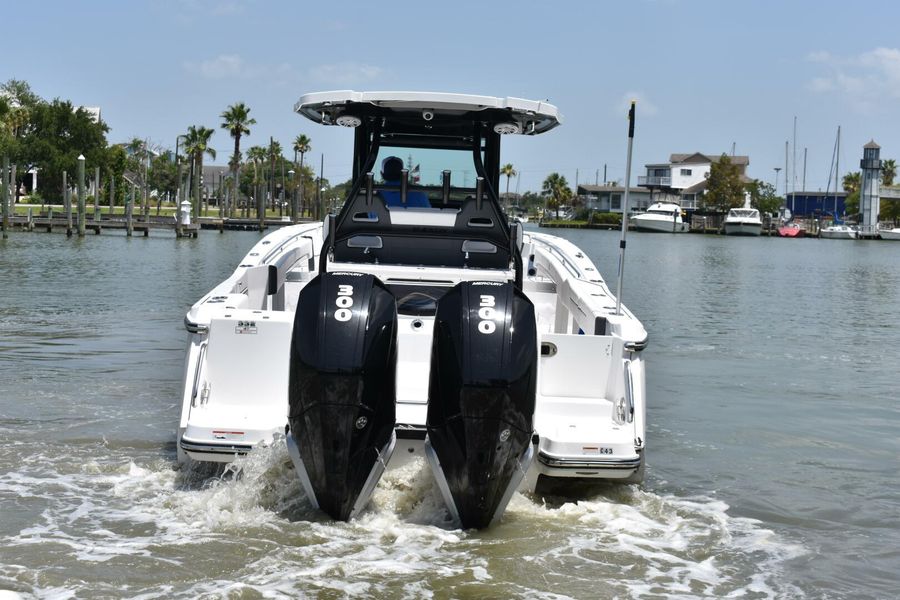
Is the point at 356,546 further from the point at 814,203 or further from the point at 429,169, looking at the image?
the point at 814,203

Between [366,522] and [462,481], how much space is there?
693 millimetres

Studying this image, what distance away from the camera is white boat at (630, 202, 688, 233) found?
118 meters

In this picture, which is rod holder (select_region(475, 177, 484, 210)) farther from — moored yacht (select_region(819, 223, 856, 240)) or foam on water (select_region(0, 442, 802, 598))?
moored yacht (select_region(819, 223, 856, 240))

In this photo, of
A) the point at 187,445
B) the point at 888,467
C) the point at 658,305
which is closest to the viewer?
the point at 187,445

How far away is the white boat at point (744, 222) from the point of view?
114 meters

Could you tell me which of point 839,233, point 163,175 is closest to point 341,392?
point 839,233

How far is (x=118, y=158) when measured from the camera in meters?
98.5

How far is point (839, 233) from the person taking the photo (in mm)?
112875

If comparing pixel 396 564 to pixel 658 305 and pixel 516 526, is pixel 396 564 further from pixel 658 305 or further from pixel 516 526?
pixel 658 305

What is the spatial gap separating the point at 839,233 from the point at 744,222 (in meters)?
9.67

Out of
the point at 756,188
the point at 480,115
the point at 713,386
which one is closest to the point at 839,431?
the point at 713,386

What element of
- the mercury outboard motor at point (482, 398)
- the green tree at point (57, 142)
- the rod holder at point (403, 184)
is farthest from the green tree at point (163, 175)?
the mercury outboard motor at point (482, 398)

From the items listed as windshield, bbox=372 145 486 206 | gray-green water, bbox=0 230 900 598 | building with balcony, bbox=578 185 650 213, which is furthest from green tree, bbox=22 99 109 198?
windshield, bbox=372 145 486 206

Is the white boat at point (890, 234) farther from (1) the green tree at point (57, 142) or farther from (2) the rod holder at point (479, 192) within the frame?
(2) the rod holder at point (479, 192)
